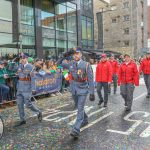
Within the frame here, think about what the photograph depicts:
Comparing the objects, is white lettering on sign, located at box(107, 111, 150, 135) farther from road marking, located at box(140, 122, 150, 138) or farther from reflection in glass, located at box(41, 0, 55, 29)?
reflection in glass, located at box(41, 0, 55, 29)

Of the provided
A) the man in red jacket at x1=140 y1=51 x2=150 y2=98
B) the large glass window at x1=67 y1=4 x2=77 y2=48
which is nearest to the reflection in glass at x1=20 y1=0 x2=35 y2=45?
the large glass window at x1=67 y1=4 x2=77 y2=48

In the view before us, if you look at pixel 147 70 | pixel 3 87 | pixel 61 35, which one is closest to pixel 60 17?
pixel 61 35

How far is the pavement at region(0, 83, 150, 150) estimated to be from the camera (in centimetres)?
562

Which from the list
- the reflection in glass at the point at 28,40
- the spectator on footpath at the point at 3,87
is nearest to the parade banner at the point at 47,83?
the spectator on footpath at the point at 3,87

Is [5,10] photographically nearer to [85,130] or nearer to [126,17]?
[85,130]

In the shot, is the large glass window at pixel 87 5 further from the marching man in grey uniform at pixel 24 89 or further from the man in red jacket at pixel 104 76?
the marching man in grey uniform at pixel 24 89

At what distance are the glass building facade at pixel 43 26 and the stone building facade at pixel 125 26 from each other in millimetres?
24656

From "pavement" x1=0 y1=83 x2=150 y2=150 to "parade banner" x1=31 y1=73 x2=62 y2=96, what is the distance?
1820 millimetres

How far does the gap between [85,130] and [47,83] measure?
19.2 feet

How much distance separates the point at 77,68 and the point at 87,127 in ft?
5.37

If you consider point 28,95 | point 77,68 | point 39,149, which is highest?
point 77,68

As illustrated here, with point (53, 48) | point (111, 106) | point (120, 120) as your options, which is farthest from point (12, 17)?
point (120, 120)

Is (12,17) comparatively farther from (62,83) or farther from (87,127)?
(87,127)

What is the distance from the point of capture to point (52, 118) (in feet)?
26.3
